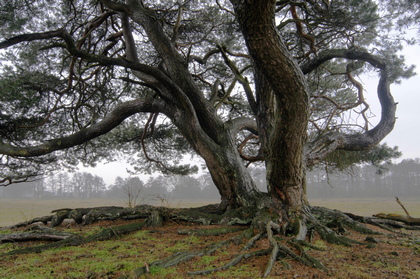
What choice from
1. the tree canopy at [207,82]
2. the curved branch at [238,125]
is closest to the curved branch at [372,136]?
the tree canopy at [207,82]

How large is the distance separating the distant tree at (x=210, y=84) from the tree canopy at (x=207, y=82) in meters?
0.02

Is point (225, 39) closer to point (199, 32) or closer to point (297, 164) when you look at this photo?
point (199, 32)

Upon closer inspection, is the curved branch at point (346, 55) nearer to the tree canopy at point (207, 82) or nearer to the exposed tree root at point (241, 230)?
the tree canopy at point (207, 82)

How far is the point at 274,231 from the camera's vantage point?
3.78 meters

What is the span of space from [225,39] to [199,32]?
726mm

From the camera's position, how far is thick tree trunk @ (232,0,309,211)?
2.61 metres

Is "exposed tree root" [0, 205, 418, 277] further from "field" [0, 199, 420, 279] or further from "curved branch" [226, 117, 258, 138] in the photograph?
"curved branch" [226, 117, 258, 138]

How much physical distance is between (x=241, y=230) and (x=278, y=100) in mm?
2087

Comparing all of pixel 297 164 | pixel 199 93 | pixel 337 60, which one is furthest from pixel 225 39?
pixel 297 164

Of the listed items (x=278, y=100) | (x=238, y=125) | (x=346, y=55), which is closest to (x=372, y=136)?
(x=346, y=55)

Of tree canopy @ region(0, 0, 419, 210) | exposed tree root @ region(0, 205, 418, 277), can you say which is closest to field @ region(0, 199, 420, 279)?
exposed tree root @ region(0, 205, 418, 277)

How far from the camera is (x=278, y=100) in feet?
10.5

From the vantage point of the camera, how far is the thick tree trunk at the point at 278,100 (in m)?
2.61

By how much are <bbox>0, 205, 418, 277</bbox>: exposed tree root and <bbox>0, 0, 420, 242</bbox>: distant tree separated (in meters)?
0.32
